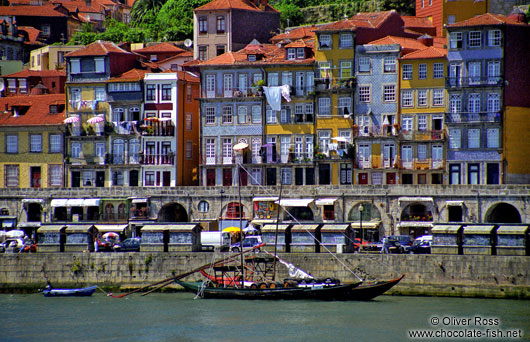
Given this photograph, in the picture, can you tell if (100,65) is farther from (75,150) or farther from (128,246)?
(128,246)

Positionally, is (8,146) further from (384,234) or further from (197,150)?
(384,234)

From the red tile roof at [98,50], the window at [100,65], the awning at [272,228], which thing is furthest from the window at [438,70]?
the window at [100,65]

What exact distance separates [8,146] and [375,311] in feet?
137

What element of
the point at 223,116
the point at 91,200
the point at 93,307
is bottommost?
the point at 93,307

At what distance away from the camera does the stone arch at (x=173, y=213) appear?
81062mm

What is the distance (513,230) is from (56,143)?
3978cm

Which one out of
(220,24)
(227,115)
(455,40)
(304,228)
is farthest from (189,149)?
(304,228)

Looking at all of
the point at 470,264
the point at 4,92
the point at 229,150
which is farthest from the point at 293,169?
the point at 4,92

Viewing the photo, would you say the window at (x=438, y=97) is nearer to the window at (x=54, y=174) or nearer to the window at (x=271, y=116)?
the window at (x=271, y=116)

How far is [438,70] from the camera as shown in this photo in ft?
265

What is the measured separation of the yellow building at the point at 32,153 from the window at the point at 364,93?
77.5 feet

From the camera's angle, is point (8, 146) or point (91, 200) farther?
point (8, 146)

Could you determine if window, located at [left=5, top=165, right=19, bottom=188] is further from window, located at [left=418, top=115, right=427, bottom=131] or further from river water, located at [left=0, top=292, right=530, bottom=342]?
window, located at [left=418, top=115, right=427, bottom=131]

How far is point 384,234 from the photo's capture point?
249ft
